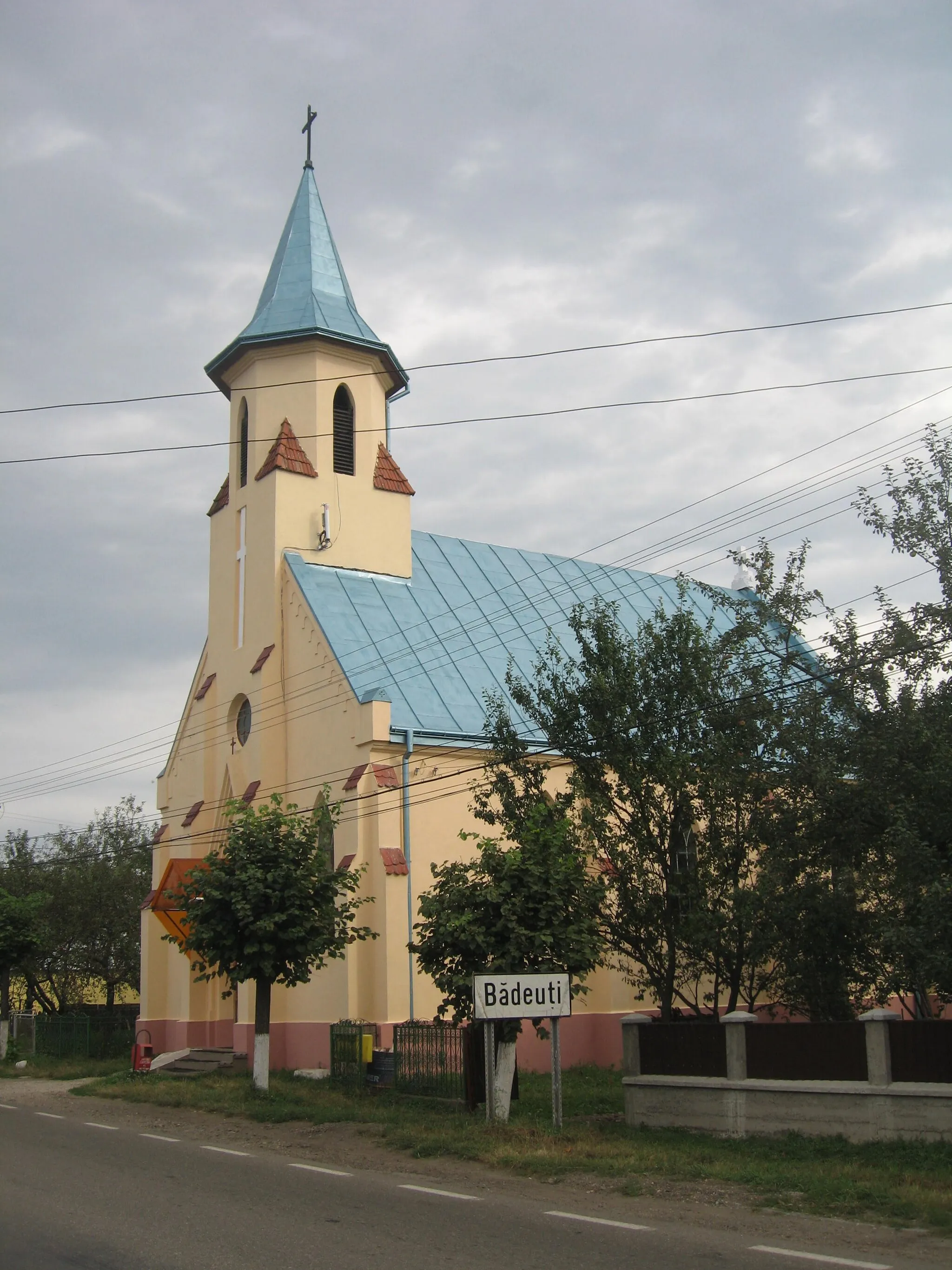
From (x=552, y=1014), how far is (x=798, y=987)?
3887 millimetres

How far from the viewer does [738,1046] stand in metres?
15.7

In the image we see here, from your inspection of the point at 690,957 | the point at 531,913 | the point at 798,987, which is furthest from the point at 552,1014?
the point at 798,987

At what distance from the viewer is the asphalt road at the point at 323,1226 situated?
334 inches

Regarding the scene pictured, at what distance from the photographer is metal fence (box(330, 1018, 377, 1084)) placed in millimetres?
21672

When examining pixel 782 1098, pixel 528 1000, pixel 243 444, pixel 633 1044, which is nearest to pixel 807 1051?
pixel 782 1098

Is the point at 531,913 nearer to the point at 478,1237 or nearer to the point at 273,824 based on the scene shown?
the point at 273,824

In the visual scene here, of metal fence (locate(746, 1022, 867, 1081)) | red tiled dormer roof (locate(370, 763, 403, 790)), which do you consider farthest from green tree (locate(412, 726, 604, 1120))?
red tiled dormer roof (locate(370, 763, 403, 790))

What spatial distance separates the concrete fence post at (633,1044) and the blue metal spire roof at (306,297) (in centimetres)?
1889

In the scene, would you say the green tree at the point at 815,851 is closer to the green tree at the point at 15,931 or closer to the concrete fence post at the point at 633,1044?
the concrete fence post at the point at 633,1044

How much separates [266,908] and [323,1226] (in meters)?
11.0

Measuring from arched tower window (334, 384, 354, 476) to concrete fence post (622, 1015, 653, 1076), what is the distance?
16866 millimetres

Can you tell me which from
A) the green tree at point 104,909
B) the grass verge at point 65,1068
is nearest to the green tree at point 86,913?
the green tree at point 104,909

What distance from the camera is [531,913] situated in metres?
17.2

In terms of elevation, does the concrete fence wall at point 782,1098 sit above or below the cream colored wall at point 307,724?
below
